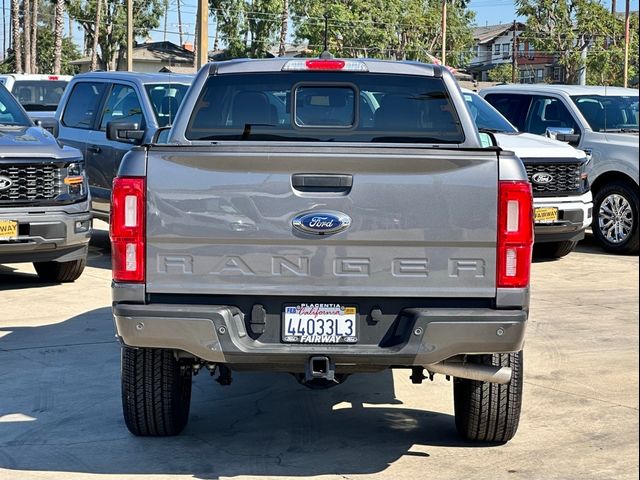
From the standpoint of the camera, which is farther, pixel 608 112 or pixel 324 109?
pixel 608 112

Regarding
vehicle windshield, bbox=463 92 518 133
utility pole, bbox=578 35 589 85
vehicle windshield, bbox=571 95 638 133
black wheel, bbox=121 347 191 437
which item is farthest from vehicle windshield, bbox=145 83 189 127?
utility pole, bbox=578 35 589 85

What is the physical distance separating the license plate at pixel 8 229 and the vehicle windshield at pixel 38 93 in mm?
12183

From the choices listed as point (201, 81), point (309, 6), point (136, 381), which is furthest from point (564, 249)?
point (309, 6)

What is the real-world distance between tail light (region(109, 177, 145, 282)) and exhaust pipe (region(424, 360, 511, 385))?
1393mm

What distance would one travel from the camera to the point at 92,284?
37.0 feet

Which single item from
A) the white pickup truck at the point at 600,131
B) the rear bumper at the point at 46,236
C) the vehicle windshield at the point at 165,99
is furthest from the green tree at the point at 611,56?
the rear bumper at the point at 46,236

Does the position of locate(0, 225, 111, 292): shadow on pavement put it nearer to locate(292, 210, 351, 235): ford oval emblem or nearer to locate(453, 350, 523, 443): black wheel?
locate(453, 350, 523, 443): black wheel

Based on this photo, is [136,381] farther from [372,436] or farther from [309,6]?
[309,6]

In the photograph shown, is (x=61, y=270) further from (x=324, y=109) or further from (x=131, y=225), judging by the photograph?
(x=131, y=225)

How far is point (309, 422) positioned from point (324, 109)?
69.9 inches

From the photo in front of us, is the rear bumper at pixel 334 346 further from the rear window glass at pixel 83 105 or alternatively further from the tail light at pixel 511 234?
the rear window glass at pixel 83 105

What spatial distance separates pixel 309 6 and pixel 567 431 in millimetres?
68614

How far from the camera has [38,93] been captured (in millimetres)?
22016

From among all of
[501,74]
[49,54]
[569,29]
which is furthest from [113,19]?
[501,74]
